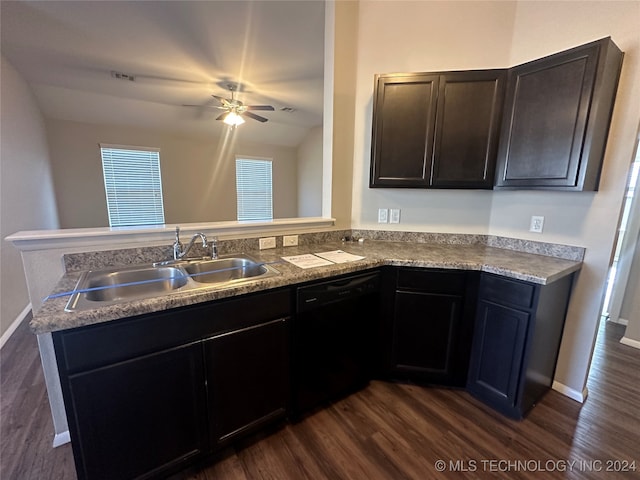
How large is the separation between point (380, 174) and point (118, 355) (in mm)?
1857

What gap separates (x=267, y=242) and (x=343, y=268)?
2.20ft

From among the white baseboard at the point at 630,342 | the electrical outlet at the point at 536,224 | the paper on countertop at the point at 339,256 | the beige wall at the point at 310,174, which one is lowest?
the white baseboard at the point at 630,342

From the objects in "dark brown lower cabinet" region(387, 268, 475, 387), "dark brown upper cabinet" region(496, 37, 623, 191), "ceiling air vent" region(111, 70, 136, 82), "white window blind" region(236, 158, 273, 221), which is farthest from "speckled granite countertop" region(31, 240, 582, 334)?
"white window blind" region(236, 158, 273, 221)

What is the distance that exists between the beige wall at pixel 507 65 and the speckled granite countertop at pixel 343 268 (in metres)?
0.21

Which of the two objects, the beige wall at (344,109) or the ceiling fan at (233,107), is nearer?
the beige wall at (344,109)

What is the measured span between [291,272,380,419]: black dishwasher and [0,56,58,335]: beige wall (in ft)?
9.84

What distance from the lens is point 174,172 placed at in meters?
5.39

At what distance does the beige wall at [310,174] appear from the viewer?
20.1 ft

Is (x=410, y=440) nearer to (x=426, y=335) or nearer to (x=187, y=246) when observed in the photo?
(x=426, y=335)

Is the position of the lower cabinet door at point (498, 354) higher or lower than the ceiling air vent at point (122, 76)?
lower

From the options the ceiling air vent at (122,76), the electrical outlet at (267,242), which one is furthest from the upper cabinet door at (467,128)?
the ceiling air vent at (122,76)

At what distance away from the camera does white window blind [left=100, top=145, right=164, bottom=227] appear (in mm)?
4871

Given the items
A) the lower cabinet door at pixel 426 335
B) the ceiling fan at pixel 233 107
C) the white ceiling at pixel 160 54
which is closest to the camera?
the lower cabinet door at pixel 426 335

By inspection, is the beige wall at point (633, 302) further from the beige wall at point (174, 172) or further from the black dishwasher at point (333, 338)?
the beige wall at point (174, 172)
